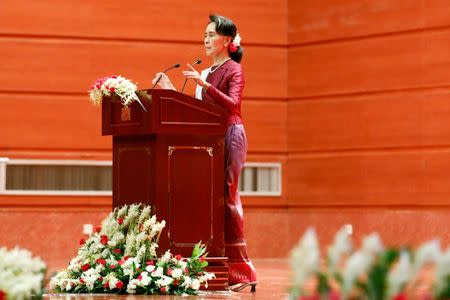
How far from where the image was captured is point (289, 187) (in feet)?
31.8

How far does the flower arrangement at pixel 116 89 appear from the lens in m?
5.55

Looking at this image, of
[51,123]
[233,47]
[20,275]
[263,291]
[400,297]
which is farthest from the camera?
[51,123]

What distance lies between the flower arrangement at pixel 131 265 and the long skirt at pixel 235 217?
0.34m

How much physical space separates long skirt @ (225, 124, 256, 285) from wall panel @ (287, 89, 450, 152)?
10.3 ft

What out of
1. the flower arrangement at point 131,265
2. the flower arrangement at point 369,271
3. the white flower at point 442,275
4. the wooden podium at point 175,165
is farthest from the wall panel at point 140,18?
the white flower at point 442,275

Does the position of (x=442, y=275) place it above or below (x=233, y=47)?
below

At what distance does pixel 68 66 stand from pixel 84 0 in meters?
0.59

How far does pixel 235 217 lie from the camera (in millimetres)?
6000

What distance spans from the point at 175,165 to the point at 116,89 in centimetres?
53

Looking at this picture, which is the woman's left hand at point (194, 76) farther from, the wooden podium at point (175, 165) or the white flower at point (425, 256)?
the white flower at point (425, 256)

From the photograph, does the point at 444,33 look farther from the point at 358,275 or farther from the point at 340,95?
the point at 358,275

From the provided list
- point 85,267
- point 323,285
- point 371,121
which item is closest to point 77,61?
point 371,121

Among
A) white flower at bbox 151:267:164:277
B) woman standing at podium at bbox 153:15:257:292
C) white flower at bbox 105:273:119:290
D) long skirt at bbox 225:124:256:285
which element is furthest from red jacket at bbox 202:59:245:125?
white flower at bbox 105:273:119:290

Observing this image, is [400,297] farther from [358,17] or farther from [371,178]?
[358,17]
